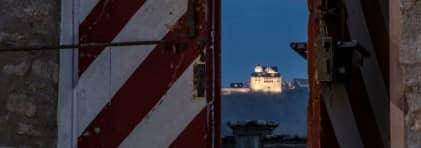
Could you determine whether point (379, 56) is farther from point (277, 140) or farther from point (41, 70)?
point (277, 140)

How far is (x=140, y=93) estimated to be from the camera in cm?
188

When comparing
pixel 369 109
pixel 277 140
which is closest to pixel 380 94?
pixel 369 109

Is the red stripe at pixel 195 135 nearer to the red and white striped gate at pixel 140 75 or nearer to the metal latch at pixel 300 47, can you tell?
the red and white striped gate at pixel 140 75

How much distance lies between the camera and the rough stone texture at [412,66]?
1458mm

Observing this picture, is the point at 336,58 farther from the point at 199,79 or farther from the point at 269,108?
the point at 269,108

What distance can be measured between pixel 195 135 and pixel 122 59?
285 mm

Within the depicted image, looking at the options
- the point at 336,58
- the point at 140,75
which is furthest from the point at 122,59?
the point at 336,58

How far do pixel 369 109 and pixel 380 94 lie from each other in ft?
0.18

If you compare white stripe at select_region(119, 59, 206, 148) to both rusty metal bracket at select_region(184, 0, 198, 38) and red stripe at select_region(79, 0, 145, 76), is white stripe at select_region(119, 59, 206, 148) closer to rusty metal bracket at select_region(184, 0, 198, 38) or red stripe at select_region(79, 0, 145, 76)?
rusty metal bracket at select_region(184, 0, 198, 38)

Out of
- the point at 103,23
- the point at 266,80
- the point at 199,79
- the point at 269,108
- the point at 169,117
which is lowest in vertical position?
the point at 269,108

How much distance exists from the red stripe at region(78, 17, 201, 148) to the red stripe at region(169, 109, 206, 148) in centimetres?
11

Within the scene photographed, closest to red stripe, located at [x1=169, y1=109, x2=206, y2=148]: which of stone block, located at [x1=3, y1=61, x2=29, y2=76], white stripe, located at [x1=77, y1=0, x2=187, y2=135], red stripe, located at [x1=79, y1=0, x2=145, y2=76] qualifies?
white stripe, located at [x1=77, y1=0, x2=187, y2=135]

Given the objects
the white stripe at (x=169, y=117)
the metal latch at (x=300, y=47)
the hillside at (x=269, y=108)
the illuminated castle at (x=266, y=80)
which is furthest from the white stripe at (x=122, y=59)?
the hillside at (x=269, y=108)

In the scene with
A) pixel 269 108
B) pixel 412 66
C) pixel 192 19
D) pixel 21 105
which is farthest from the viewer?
pixel 269 108
